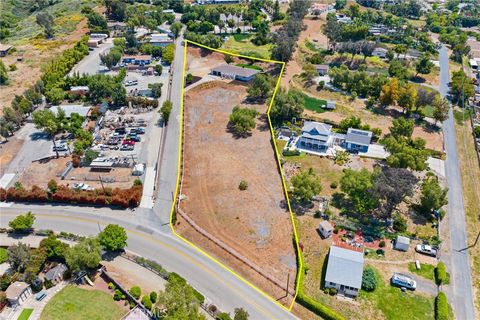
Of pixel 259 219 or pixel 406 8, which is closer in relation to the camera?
pixel 259 219

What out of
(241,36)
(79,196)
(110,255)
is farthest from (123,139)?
(241,36)

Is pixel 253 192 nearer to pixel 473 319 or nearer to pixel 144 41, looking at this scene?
pixel 473 319

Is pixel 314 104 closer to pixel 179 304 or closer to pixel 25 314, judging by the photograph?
pixel 179 304

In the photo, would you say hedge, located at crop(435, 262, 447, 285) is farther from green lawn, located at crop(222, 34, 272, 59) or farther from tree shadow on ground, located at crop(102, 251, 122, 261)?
green lawn, located at crop(222, 34, 272, 59)

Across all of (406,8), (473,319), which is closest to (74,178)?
(473,319)

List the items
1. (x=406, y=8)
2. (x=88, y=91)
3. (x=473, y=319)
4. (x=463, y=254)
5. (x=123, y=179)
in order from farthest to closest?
(x=406, y=8) < (x=88, y=91) < (x=123, y=179) < (x=463, y=254) < (x=473, y=319)

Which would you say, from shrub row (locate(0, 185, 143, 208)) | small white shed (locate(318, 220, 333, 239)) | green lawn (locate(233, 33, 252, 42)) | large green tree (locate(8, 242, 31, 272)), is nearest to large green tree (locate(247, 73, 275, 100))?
shrub row (locate(0, 185, 143, 208))

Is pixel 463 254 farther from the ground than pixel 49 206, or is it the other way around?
pixel 463 254
